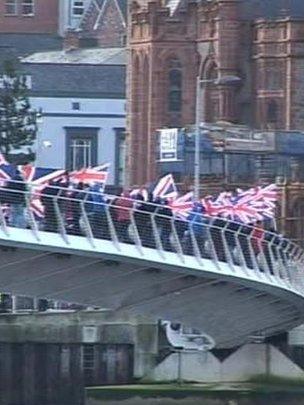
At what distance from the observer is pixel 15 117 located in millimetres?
137875

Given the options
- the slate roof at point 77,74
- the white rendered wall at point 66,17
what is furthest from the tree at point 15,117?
the white rendered wall at point 66,17

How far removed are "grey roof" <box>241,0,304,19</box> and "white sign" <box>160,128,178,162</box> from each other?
9.42 meters

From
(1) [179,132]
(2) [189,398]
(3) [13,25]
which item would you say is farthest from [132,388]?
(3) [13,25]

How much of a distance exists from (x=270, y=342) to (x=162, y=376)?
3846mm

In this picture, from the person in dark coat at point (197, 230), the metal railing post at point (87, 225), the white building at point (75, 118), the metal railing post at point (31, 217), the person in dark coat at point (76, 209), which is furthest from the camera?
the white building at point (75, 118)

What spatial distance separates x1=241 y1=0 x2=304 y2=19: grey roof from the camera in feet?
467

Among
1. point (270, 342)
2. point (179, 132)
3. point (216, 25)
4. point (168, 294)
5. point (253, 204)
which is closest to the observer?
point (168, 294)

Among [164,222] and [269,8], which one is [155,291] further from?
[269,8]

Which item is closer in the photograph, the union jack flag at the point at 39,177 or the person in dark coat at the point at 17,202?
→ the person in dark coat at the point at 17,202

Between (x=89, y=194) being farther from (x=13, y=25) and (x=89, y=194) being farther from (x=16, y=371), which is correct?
(x=13, y=25)

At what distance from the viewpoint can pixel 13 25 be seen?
18262 centimetres

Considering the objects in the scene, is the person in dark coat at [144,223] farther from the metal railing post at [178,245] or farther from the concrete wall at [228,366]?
the concrete wall at [228,366]

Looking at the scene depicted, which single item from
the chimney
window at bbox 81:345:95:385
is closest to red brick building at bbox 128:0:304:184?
the chimney

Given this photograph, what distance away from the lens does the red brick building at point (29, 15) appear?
182 meters
